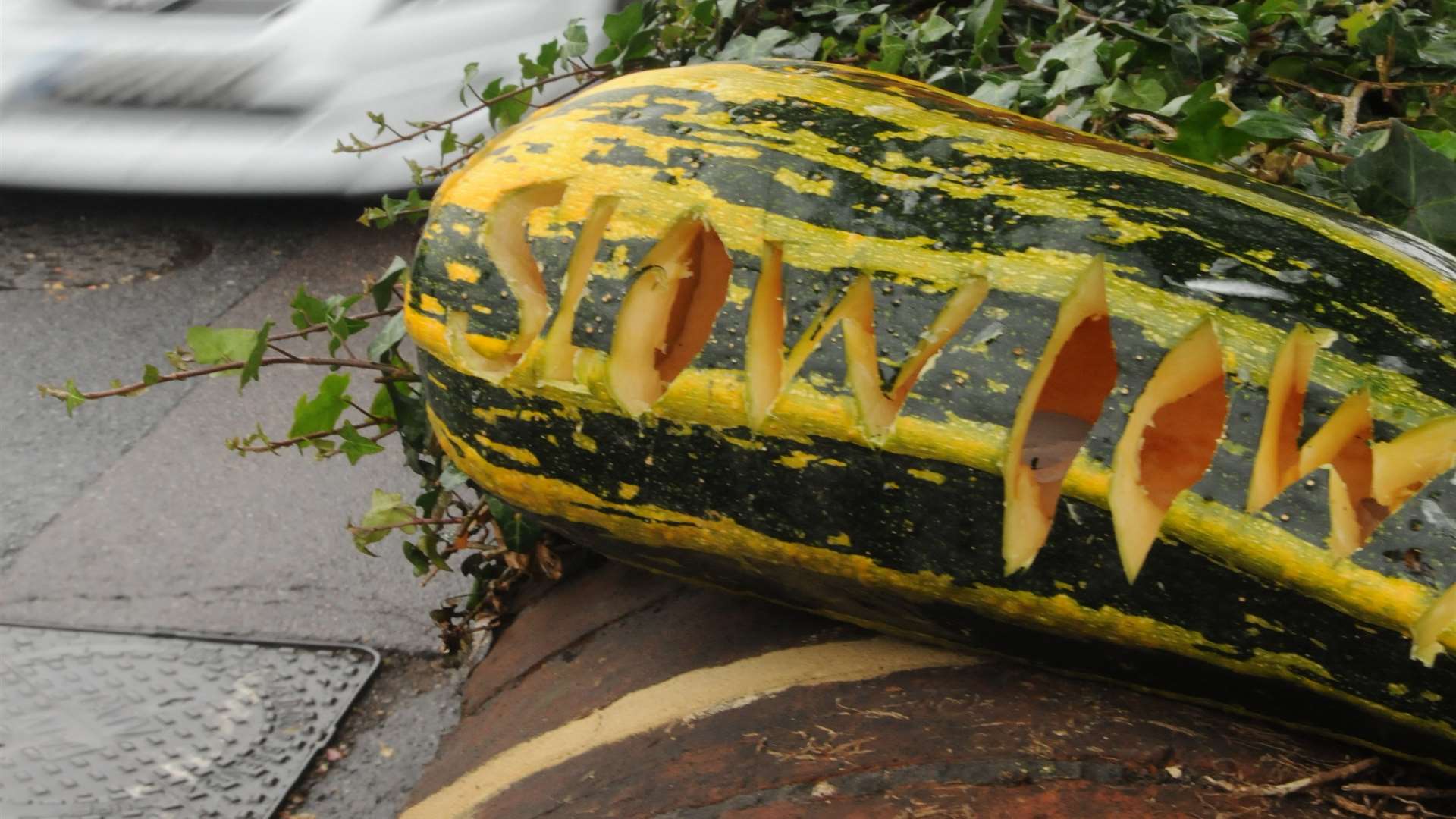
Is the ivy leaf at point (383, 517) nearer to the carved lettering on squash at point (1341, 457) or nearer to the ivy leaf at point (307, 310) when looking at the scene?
the ivy leaf at point (307, 310)

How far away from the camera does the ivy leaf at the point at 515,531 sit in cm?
176

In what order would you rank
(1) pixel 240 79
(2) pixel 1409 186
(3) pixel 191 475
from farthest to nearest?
(1) pixel 240 79 < (3) pixel 191 475 < (2) pixel 1409 186

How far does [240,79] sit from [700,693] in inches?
122

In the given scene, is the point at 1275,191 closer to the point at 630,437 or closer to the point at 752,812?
the point at 630,437

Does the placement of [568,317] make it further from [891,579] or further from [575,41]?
[575,41]

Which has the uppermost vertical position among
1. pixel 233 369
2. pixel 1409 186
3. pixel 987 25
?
pixel 987 25

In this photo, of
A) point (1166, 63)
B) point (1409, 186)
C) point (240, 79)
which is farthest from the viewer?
point (240, 79)

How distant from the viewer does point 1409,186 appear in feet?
4.63

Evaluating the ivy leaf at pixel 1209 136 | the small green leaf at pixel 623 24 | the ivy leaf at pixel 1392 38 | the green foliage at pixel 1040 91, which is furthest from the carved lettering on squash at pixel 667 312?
the ivy leaf at pixel 1392 38

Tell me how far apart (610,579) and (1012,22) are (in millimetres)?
1187

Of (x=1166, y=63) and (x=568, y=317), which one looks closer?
(x=568, y=317)

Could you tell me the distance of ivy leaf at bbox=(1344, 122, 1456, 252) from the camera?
1.39m

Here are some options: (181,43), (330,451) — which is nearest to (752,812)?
(330,451)

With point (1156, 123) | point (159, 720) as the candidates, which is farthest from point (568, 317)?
point (159, 720)
